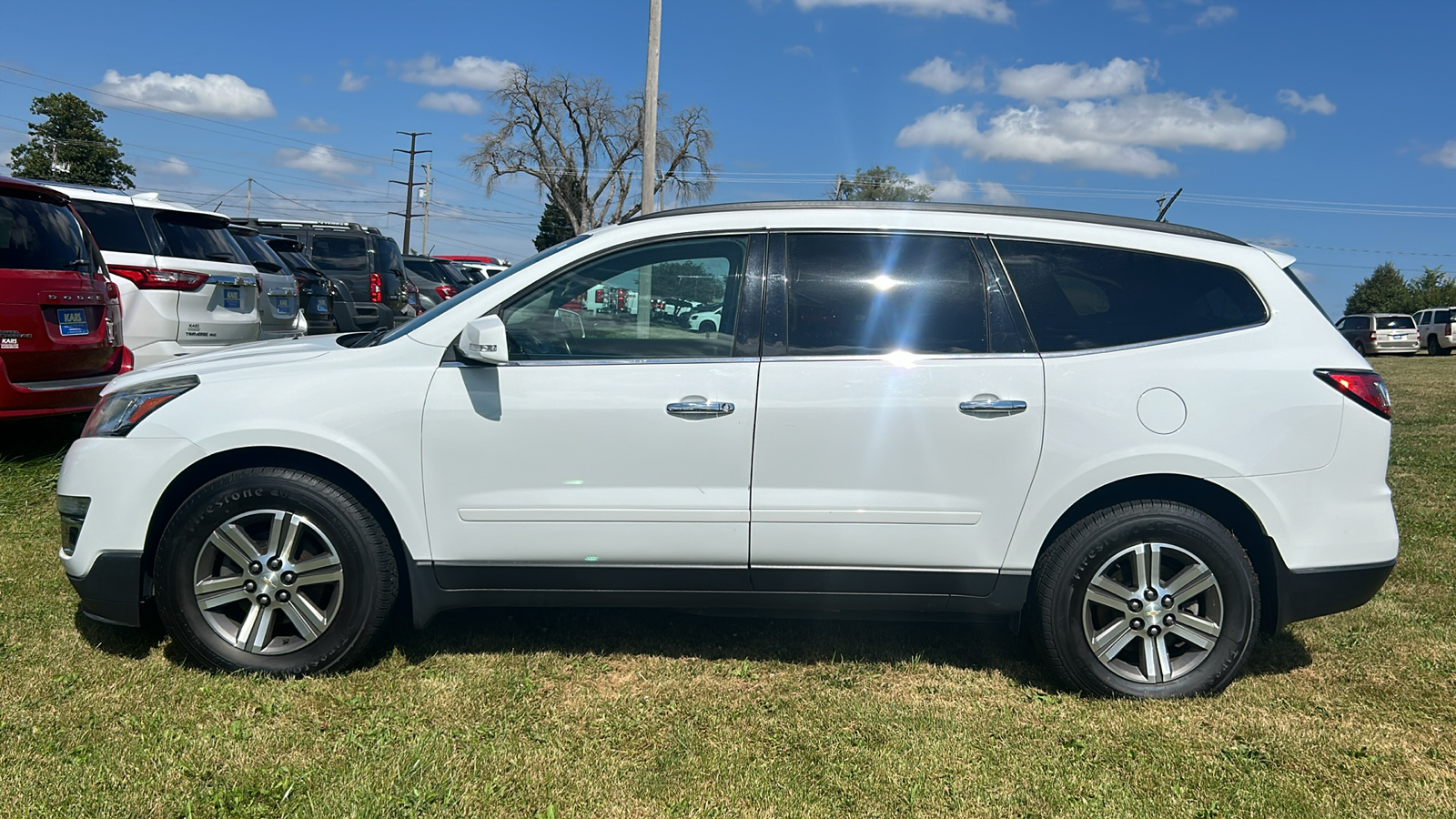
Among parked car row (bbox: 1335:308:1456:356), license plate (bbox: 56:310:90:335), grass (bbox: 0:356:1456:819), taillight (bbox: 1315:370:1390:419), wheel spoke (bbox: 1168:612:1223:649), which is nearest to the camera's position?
grass (bbox: 0:356:1456:819)

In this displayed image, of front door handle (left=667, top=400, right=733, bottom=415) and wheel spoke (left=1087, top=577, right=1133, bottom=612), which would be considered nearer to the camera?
front door handle (left=667, top=400, right=733, bottom=415)

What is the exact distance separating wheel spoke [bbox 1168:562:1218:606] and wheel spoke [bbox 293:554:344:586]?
2.98m

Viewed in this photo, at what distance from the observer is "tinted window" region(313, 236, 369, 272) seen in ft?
54.3

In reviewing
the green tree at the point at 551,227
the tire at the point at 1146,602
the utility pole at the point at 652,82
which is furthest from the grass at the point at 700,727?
the green tree at the point at 551,227

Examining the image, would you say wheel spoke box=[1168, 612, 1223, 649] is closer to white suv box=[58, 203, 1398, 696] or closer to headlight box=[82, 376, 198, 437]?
white suv box=[58, 203, 1398, 696]

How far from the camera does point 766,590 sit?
3592 millimetres

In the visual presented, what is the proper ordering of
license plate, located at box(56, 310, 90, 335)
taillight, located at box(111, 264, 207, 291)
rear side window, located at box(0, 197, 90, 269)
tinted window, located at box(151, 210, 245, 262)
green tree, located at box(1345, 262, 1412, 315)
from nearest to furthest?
rear side window, located at box(0, 197, 90, 269)
license plate, located at box(56, 310, 90, 335)
taillight, located at box(111, 264, 207, 291)
tinted window, located at box(151, 210, 245, 262)
green tree, located at box(1345, 262, 1412, 315)

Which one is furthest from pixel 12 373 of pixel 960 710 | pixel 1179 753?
pixel 1179 753

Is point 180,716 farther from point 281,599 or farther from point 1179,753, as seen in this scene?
point 1179,753

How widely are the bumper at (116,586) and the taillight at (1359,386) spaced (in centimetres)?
426

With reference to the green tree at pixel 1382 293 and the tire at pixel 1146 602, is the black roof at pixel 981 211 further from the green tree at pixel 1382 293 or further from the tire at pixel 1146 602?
the green tree at pixel 1382 293

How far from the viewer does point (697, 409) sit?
11.3 ft

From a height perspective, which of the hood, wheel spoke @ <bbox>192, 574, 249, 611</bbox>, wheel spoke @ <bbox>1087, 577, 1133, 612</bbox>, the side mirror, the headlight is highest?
the side mirror

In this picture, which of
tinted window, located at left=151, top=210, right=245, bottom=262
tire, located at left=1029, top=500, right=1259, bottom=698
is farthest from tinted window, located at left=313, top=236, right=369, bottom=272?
tire, located at left=1029, top=500, right=1259, bottom=698
